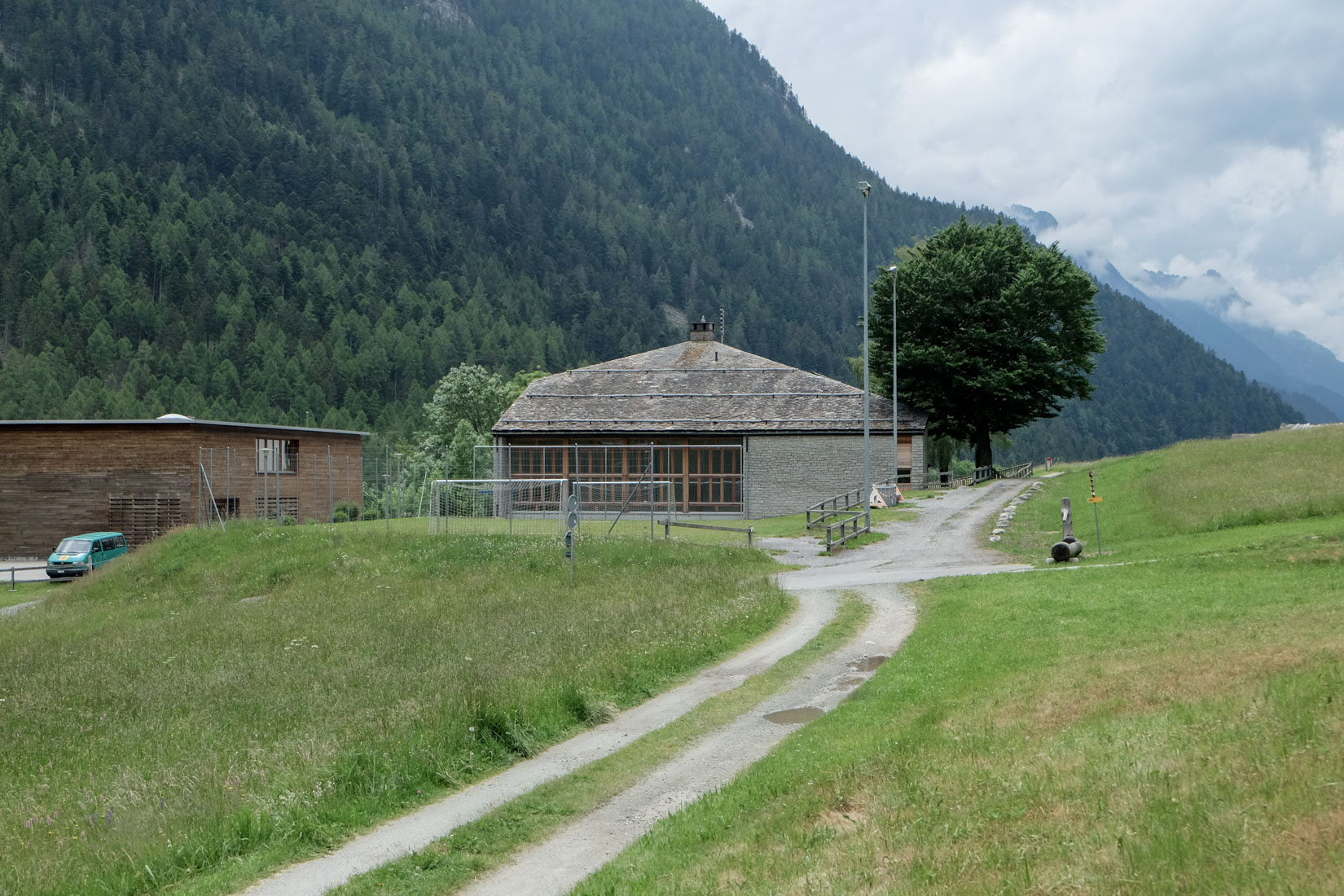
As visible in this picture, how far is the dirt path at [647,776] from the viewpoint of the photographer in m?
8.52

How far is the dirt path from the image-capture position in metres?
8.52

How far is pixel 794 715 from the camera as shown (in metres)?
13.1

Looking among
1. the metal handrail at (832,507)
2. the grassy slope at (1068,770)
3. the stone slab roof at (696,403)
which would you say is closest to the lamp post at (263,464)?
the stone slab roof at (696,403)

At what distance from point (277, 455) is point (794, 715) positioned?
3916 cm

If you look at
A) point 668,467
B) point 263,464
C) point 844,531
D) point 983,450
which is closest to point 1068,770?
point 844,531

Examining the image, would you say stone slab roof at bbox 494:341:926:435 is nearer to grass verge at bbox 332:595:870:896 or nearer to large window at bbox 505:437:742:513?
large window at bbox 505:437:742:513

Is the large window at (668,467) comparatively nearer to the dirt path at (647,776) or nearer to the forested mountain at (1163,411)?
the dirt path at (647,776)

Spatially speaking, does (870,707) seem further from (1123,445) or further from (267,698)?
(1123,445)

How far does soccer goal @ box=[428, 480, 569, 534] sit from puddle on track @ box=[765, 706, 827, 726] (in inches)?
758

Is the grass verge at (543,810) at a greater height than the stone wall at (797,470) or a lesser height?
lesser

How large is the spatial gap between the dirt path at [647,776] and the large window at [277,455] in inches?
1200

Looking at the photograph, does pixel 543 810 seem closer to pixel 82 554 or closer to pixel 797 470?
pixel 82 554

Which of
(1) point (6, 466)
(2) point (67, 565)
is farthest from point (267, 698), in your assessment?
(1) point (6, 466)

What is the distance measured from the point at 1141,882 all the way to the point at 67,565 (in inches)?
1579
